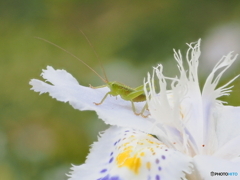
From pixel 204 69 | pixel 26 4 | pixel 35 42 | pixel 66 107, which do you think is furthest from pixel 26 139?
pixel 26 4

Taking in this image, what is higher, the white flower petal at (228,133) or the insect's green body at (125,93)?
the insect's green body at (125,93)

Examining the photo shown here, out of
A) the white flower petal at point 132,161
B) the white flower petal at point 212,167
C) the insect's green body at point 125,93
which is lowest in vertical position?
the white flower petal at point 212,167

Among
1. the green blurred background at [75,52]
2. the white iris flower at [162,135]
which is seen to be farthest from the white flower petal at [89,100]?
the green blurred background at [75,52]

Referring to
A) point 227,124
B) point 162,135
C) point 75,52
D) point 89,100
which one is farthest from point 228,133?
point 75,52

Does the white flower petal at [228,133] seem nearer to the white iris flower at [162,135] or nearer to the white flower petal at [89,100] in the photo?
the white iris flower at [162,135]

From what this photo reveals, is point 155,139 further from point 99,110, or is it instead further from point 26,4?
point 26,4

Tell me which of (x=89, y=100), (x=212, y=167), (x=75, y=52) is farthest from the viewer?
(x=75, y=52)

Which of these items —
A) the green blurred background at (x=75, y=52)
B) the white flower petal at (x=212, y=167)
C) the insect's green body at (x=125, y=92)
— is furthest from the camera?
the green blurred background at (x=75, y=52)

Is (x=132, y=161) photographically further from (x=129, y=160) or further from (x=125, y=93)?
(x=125, y=93)
